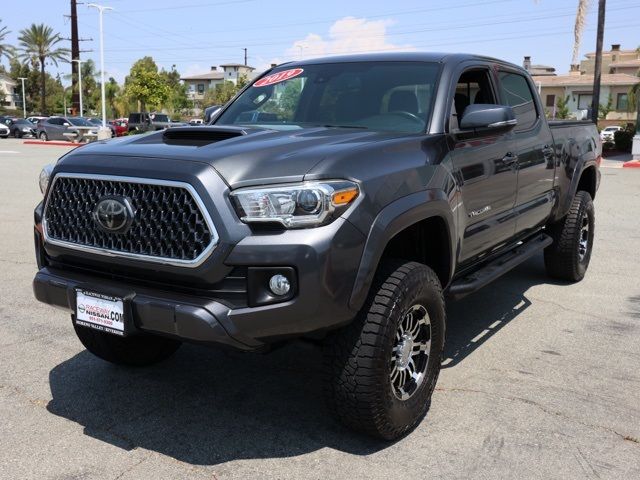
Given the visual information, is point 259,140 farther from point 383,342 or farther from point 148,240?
point 383,342

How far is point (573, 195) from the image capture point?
6.06 m

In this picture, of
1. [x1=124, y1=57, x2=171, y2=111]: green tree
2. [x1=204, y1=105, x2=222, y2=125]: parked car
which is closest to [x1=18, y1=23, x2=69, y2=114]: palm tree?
[x1=124, y1=57, x2=171, y2=111]: green tree

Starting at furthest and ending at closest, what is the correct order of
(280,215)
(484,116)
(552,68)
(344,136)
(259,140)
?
(552,68), (484,116), (344,136), (259,140), (280,215)

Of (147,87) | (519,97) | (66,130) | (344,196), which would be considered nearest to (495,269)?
(519,97)

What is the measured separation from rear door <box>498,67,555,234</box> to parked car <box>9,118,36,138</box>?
42436mm

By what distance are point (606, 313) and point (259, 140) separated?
3619 millimetres

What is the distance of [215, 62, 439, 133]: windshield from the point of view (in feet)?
13.2

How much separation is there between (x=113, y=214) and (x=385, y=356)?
1370 mm

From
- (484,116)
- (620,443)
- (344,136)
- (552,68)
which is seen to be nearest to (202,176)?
(344,136)

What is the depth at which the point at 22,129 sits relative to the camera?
43.0 m

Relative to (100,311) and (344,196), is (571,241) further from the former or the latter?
(100,311)

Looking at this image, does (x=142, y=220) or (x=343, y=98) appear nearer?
(x=142, y=220)

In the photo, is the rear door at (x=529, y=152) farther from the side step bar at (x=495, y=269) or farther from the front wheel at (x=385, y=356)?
the front wheel at (x=385, y=356)

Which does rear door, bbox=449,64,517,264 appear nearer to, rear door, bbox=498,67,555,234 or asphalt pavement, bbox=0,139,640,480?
rear door, bbox=498,67,555,234
